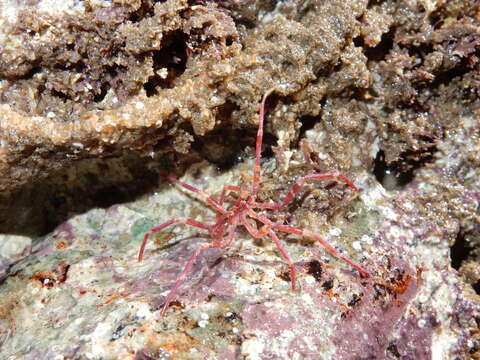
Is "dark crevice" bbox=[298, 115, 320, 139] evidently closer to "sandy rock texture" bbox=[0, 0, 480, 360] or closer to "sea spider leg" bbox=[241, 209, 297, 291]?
"sandy rock texture" bbox=[0, 0, 480, 360]

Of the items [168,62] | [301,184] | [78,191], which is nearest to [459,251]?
[301,184]

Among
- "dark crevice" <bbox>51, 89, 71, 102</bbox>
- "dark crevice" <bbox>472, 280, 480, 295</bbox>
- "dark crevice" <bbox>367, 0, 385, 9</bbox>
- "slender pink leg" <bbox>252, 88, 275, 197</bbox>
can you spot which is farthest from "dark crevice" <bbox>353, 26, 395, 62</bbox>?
"dark crevice" <bbox>51, 89, 71, 102</bbox>

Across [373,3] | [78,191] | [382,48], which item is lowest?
[78,191]

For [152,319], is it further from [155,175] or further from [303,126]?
[303,126]

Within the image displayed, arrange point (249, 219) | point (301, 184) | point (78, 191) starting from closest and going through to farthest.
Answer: point (301, 184) → point (249, 219) → point (78, 191)

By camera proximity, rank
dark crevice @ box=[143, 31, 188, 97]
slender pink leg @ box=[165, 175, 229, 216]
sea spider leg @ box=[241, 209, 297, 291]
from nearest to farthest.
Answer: sea spider leg @ box=[241, 209, 297, 291] → dark crevice @ box=[143, 31, 188, 97] → slender pink leg @ box=[165, 175, 229, 216]

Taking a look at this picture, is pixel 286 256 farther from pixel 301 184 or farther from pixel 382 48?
pixel 382 48
